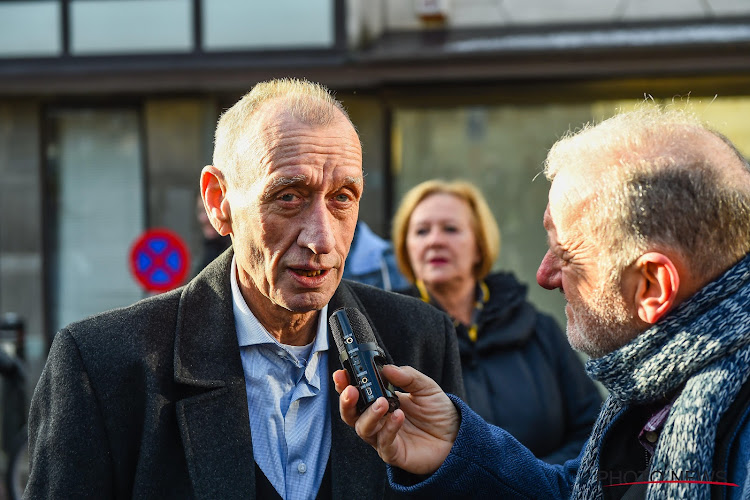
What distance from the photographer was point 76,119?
9688mm

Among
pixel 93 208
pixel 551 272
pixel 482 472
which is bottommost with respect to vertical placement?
pixel 482 472

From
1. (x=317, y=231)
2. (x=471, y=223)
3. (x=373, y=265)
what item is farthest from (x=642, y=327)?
(x=373, y=265)

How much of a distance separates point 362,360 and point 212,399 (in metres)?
0.53

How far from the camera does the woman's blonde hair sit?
179 inches

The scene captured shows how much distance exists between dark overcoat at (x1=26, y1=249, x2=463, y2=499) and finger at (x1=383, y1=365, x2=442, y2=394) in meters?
0.27

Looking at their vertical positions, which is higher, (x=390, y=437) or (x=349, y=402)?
(x=349, y=402)

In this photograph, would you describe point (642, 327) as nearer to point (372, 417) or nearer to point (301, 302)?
point (372, 417)

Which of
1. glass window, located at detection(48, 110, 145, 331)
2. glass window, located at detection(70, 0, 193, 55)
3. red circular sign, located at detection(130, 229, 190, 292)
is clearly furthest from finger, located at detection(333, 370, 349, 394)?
glass window, located at detection(48, 110, 145, 331)

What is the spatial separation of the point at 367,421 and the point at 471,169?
7.58m

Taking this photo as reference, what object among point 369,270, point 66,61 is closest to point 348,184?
point 369,270

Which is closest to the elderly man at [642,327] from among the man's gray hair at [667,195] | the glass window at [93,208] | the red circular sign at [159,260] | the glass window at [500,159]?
the man's gray hair at [667,195]

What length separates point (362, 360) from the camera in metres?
1.92

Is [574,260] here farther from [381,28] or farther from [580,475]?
[381,28]

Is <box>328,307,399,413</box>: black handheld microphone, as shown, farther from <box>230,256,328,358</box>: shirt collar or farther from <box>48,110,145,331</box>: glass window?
<box>48,110,145,331</box>: glass window
